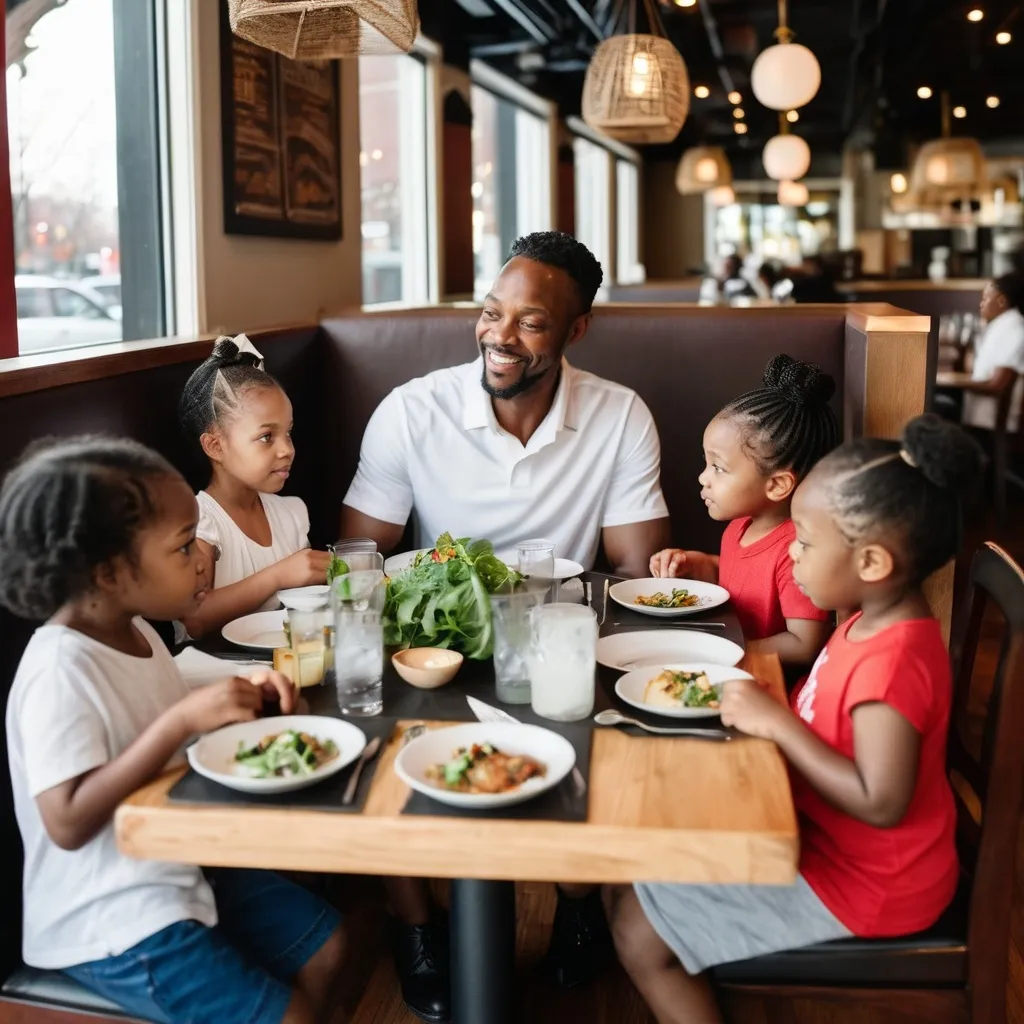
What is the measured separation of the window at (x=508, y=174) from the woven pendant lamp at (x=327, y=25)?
5.73 meters

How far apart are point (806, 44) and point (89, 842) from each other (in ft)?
29.1

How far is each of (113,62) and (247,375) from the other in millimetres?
1648

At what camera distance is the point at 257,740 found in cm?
134

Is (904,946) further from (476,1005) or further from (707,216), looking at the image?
(707,216)

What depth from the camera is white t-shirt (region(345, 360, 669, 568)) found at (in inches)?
102

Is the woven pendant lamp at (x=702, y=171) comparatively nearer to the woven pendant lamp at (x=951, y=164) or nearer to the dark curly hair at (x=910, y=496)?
the woven pendant lamp at (x=951, y=164)

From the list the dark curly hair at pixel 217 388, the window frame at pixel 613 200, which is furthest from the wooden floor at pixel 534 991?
the window frame at pixel 613 200

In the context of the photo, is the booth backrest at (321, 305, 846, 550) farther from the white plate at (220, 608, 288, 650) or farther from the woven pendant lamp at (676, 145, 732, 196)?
the woven pendant lamp at (676, 145, 732, 196)

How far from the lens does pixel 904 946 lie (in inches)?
57.9

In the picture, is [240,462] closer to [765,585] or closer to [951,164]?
[765,585]

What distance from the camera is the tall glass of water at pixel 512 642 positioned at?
4.83 feet

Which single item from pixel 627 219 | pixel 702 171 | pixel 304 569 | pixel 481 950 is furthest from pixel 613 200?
pixel 481 950

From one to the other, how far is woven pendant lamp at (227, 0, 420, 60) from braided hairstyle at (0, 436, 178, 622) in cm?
A: 122

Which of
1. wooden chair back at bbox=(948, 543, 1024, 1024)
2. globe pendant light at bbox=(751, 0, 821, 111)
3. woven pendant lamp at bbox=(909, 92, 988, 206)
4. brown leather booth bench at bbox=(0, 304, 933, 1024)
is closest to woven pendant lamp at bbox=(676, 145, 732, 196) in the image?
woven pendant lamp at bbox=(909, 92, 988, 206)
